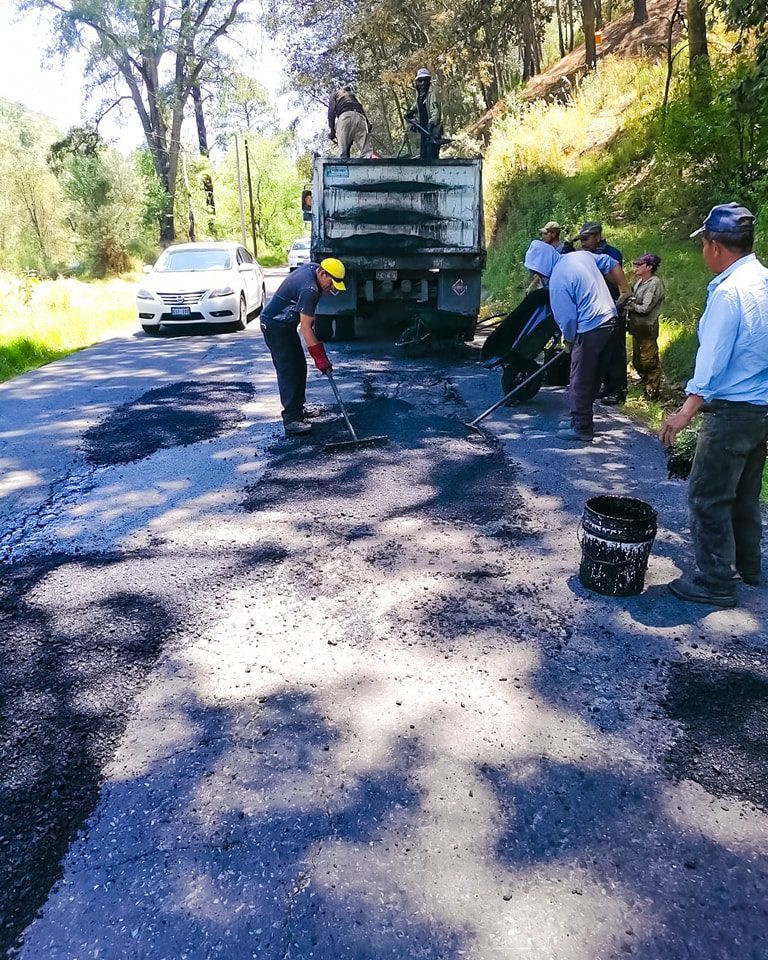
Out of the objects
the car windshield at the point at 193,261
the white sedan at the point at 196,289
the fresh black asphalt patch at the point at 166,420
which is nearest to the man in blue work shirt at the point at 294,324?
the fresh black asphalt patch at the point at 166,420

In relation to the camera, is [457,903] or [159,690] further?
[159,690]

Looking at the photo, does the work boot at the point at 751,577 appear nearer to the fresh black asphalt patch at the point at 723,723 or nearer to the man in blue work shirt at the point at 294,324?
the fresh black asphalt patch at the point at 723,723

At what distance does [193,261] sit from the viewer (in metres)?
13.2

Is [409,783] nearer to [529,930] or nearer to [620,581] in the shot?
[529,930]

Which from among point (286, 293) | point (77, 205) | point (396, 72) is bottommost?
point (286, 293)

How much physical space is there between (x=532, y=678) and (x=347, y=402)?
16.1 feet

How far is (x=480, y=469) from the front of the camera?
5.59m

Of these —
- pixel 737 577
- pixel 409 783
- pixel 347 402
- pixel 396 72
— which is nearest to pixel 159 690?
pixel 409 783

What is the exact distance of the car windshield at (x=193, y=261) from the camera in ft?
43.0

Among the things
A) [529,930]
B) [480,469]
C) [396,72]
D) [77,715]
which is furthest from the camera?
[396,72]

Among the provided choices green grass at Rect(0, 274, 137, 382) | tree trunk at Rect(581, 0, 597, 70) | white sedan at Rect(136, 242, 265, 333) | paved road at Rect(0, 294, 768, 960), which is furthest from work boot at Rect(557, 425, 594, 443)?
tree trunk at Rect(581, 0, 597, 70)

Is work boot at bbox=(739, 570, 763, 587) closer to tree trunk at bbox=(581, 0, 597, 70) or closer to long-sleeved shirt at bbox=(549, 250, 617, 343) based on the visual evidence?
long-sleeved shirt at bbox=(549, 250, 617, 343)

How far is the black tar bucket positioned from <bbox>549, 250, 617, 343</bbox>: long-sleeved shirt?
2672 millimetres

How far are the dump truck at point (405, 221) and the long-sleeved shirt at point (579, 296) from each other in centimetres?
343
